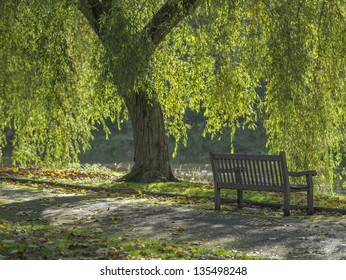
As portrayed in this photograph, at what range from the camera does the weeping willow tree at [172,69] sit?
45.7 ft

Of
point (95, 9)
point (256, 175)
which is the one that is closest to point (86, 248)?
point (256, 175)

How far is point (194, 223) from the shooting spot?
1118 cm

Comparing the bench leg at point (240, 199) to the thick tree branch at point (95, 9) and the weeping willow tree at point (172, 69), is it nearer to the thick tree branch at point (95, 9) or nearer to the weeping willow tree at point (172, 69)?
the weeping willow tree at point (172, 69)

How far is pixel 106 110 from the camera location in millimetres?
18250

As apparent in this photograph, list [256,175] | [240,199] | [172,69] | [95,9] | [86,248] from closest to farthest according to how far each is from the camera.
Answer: [86,248], [256,175], [240,199], [95,9], [172,69]

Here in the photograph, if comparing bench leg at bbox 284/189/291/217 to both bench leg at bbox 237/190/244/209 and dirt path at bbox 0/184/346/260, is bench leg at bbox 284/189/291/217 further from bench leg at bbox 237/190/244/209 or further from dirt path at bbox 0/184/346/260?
bench leg at bbox 237/190/244/209

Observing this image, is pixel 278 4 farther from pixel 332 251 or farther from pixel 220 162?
pixel 332 251

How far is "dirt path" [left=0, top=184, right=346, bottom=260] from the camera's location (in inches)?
365

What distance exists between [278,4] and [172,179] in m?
5.01

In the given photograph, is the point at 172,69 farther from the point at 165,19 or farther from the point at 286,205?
the point at 286,205

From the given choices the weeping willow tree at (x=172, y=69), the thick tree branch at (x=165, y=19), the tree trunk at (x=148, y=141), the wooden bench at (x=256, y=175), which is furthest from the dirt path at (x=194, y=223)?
the thick tree branch at (x=165, y=19)

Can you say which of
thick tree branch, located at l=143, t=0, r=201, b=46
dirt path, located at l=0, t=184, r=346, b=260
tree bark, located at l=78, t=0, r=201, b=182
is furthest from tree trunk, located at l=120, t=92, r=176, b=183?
dirt path, located at l=0, t=184, r=346, b=260

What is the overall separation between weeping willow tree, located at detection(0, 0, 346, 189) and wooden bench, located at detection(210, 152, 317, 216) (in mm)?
1738

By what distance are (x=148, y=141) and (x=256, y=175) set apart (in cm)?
595
